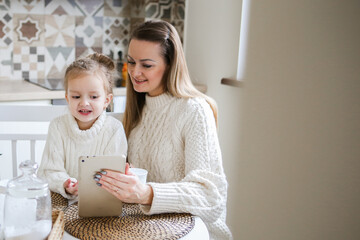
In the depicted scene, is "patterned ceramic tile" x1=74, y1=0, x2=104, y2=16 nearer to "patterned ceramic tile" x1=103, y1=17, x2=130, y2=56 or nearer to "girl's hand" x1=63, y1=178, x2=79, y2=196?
"patterned ceramic tile" x1=103, y1=17, x2=130, y2=56

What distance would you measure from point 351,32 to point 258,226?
0.10m

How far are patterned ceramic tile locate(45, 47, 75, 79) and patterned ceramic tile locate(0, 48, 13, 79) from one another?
0.26 metres

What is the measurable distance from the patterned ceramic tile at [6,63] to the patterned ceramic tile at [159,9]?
42.5 inches

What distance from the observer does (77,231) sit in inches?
34.2

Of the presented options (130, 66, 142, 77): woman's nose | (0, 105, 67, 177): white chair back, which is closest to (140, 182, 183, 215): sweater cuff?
(130, 66, 142, 77): woman's nose

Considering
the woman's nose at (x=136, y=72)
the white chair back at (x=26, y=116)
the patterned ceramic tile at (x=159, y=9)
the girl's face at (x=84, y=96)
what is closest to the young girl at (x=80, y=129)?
the girl's face at (x=84, y=96)

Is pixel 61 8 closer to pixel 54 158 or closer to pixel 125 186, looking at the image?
pixel 54 158

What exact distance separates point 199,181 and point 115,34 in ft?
7.53

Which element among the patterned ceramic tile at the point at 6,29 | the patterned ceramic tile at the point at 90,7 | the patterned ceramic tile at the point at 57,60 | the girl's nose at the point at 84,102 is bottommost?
the girl's nose at the point at 84,102

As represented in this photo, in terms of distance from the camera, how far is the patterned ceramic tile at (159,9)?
2891mm

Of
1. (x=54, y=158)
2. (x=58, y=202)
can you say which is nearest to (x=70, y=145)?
(x=54, y=158)

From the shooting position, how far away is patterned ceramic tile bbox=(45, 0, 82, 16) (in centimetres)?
289

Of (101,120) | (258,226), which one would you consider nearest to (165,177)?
(101,120)

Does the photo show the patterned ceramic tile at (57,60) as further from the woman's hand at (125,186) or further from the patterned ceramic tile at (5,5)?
the woman's hand at (125,186)
